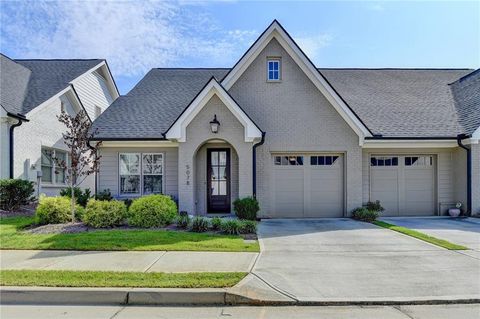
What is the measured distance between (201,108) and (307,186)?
17.4 ft

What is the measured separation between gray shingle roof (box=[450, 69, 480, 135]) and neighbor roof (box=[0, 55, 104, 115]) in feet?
63.3

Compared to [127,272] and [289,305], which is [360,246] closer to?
[289,305]

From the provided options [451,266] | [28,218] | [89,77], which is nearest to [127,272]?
[451,266]

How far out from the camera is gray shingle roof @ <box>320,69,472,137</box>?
14.8 m

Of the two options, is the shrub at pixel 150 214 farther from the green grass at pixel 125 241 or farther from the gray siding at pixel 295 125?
the gray siding at pixel 295 125

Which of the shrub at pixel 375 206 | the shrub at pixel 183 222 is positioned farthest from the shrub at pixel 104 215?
the shrub at pixel 375 206

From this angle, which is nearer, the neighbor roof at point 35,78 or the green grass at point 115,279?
the green grass at point 115,279

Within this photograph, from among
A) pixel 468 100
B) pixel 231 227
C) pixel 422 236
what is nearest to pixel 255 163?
pixel 231 227

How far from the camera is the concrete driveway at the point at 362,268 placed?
560 cm

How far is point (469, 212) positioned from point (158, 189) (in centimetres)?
1278

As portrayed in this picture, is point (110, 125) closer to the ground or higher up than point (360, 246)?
higher up

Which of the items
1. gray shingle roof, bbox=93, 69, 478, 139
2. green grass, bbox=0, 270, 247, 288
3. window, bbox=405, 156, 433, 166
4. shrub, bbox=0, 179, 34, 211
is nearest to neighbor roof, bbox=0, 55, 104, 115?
shrub, bbox=0, 179, 34, 211

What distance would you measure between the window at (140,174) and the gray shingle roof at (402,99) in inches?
359

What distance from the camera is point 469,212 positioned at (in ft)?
47.0
